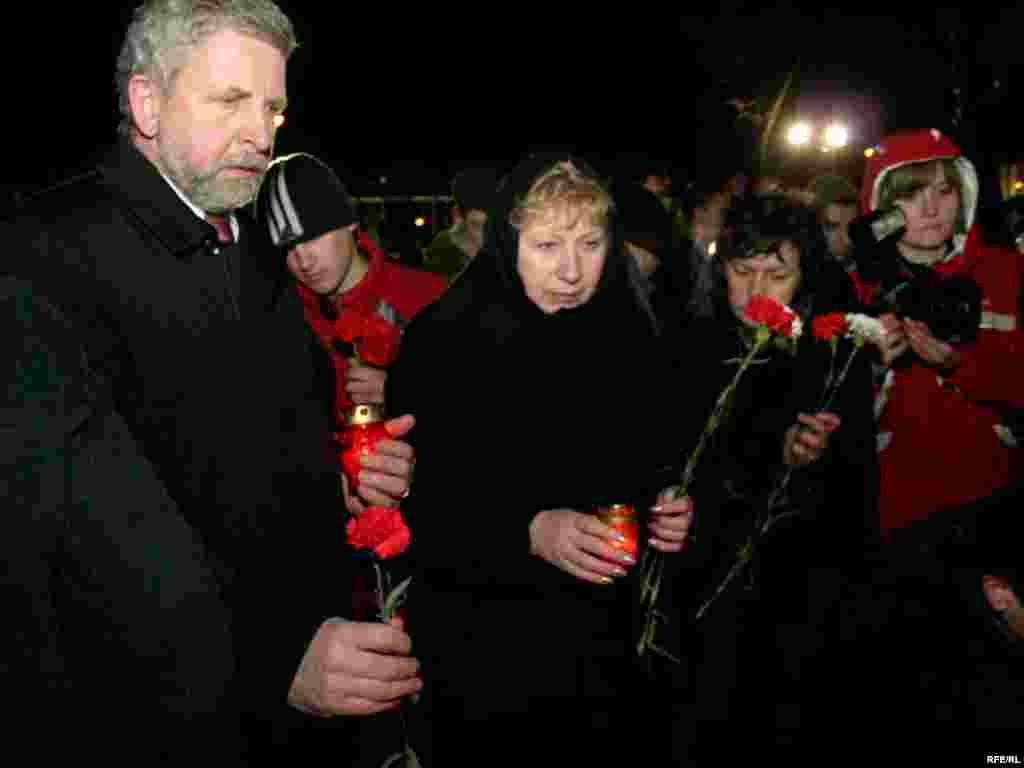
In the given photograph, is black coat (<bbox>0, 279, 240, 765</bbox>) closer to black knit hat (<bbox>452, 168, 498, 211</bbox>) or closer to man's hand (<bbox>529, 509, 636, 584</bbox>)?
man's hand (<bbox>529, 509, 636, 584</bbox>)

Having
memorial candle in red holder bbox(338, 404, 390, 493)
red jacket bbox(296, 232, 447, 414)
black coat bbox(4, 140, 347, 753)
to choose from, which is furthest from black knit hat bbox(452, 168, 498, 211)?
black coat bbox(4, 140, 347, 753)

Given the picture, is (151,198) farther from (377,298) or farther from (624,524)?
(377,298)

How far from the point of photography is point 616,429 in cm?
239

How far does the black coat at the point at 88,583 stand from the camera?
97 centimetres

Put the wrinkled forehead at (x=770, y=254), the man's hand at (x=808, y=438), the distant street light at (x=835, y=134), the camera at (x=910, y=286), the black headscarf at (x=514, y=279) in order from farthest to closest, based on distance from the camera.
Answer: the distant street light at (x=835, y=134) → the wrinkled forehead at (x=770, y=254) → the camera at (x=910, y=286) → the man's hand at (x=808, y=438) → the black headscarf at (x=514, y=279)

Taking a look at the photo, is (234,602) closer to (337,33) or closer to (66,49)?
(66,49)

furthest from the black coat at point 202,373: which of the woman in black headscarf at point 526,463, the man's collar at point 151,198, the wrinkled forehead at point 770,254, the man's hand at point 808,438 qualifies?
the wrinkled forehead at point 770,254

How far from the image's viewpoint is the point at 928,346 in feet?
9.97

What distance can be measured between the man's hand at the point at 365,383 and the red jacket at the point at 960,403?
7.16 ft

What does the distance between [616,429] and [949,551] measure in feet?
4.19

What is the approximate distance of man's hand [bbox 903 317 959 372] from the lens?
9.97ft

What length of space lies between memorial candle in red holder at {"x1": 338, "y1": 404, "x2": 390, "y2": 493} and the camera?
2.26 meters

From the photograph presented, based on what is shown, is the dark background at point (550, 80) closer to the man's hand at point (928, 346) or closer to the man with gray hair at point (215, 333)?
the man's hand at point (928, 346)

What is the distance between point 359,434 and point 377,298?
178cm
